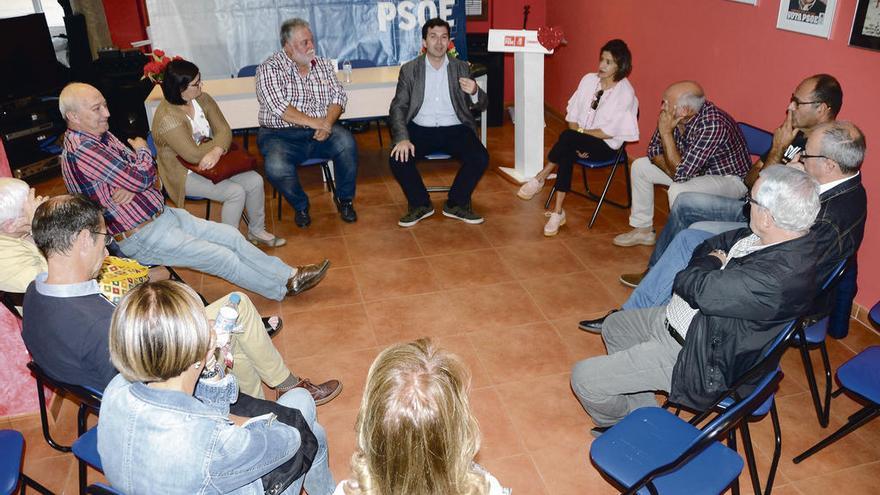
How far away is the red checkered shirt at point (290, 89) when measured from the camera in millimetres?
4594

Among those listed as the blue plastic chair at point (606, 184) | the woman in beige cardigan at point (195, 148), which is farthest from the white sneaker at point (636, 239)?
the woman in beige cardigan at point (195, 148)

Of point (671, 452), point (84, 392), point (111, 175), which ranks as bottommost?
point (671, 452)

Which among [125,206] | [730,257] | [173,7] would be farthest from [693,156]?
[173,7]

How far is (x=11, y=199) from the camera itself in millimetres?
2400

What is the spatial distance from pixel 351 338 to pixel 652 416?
1.75m

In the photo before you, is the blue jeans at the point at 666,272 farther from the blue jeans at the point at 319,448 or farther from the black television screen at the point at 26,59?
the black television screen at the point at 26,59

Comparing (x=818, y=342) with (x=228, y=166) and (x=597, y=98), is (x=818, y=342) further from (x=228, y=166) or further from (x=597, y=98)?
(x=228, y=166)

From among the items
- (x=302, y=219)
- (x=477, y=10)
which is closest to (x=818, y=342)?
(x=302, y=219)

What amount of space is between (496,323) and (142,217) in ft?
6.40

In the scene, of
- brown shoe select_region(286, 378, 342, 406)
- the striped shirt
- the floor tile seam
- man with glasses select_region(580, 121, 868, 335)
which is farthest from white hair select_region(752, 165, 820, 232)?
the striped shirt

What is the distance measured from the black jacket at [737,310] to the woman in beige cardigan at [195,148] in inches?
120

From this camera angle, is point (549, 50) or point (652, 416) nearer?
point (652, 416)

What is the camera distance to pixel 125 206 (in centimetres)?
316

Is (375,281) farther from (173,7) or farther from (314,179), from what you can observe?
(173,7)
